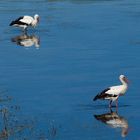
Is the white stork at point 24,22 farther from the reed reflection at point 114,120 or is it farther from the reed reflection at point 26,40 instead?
the reed reflection at point 114,120

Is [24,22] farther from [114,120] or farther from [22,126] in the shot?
[22,126]

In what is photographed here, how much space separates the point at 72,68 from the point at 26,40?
6.86 m

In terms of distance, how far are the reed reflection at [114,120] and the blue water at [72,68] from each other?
0.10 meters

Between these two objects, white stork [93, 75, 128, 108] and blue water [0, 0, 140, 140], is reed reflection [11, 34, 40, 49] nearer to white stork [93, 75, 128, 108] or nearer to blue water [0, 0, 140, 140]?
blue water [0, 0, 140, 140]

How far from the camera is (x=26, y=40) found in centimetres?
2909

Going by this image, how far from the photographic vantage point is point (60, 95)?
738 inches

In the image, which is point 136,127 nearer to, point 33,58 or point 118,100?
point 118,100

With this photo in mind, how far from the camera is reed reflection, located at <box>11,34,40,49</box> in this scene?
27812 mm

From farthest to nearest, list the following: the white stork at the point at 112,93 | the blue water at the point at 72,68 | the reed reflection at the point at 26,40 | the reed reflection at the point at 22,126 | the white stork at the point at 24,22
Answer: the white stork at the point at 24,22 < the reed reflection at the point at 26,40 < the white stork at the point at 112,93 < the blue water at the point at 72,68 < the reed reflection at the point at 22,126

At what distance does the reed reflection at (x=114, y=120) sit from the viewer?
51.1 ft

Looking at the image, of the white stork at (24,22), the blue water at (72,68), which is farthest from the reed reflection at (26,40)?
the white stork at (24,22)

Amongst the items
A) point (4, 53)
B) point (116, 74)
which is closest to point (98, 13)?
point (4, 53)

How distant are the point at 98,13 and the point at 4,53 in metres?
11.5

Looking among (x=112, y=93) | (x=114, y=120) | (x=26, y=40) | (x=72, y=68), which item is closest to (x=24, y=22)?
(x=26, y=40)
